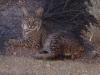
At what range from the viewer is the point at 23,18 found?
175 inches

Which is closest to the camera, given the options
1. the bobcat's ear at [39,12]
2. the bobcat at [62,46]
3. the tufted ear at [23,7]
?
the bobcat at [62,46]

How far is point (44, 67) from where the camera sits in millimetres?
3527

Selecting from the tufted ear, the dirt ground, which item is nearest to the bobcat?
the dirt ground

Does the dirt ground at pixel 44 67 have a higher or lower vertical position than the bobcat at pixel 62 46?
lower

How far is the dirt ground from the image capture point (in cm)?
340

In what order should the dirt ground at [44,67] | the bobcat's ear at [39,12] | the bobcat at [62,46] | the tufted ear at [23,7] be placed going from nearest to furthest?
the dirt ground at [44,67] → the bobcat at [62,46] → the bobcat's ear at [39,12] → the tufted ear at [23,7]

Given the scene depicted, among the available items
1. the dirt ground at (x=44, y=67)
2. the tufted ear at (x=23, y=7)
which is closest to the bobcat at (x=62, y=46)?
the dirt ground at (x=44, y=67)

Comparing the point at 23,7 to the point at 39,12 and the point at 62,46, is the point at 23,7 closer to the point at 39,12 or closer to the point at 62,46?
the point at 39,12

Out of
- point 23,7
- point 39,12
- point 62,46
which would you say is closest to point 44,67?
point 62,46

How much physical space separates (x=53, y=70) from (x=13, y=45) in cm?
99

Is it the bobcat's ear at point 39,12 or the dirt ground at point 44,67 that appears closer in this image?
the dirt ground at point 44,67

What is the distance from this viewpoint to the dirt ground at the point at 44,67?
11.2 feet

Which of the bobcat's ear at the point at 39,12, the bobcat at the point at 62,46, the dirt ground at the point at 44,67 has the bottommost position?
the dirt ground at the point at 44,67

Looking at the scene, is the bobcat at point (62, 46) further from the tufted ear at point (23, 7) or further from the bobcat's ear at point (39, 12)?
the tufted ear at point (23, 7)
